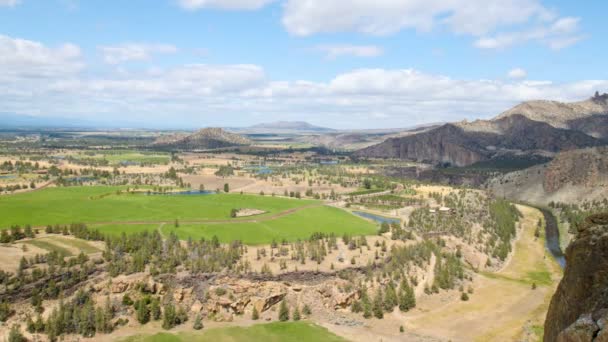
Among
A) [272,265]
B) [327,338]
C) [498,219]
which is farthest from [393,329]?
[498,219]

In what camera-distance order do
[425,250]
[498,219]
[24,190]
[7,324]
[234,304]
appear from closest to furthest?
1. [7,324]
2. [234,304]
3. [425,250]
4. [498,219]
5. [24,190]

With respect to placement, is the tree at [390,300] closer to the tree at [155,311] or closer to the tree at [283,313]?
the tree at [283,313]

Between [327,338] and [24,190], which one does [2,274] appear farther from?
[24,190]

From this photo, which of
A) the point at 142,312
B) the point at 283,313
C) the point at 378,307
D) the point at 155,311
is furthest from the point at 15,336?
the point at 378,307

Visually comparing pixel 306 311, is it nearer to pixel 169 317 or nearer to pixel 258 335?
pixel 258 335

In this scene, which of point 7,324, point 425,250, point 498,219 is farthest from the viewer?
point 498,219

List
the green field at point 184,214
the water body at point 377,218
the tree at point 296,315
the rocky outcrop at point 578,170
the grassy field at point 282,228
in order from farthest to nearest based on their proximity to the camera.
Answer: the rocky outcrop at point 578,170 → the water body at point 377,218 → the green field at point 184,214 → the grassy field at point 282,228 → the tree at point 296,315

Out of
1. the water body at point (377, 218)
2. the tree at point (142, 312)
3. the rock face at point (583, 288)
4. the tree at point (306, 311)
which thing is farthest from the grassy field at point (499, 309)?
the rock face at point (583, 288)

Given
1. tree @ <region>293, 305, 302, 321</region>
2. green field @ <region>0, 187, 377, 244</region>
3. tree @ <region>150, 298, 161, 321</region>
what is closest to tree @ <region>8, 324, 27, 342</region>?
tree @ <region>150, 298, 161, 321</region>
